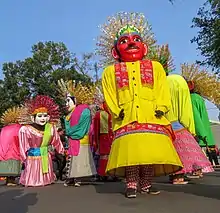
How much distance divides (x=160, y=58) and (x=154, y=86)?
1.36 m

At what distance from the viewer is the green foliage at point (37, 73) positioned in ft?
116

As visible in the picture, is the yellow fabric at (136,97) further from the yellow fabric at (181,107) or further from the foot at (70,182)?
the foot at (70,182)

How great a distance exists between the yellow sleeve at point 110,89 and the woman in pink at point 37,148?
2929 millimetres

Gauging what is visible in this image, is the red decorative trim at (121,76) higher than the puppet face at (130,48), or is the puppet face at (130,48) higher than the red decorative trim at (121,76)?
the puppet face at (130,48)

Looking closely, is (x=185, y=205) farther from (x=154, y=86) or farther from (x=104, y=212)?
(x=154, y=86)

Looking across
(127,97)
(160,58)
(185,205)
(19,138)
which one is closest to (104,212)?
(185,205)

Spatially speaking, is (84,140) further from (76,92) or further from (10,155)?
(10,155)

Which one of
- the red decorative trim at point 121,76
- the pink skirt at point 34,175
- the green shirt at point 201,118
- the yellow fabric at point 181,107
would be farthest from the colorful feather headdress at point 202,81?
the pink skirt at point 34,175

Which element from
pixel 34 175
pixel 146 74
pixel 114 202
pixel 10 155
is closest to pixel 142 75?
pixel 146 74

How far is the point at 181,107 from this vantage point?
7195mm

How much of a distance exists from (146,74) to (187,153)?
5.60ft

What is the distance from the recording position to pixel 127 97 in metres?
5.92

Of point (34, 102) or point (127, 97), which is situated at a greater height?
point (34, 102)

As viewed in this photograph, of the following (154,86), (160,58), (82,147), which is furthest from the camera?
(82,147)
